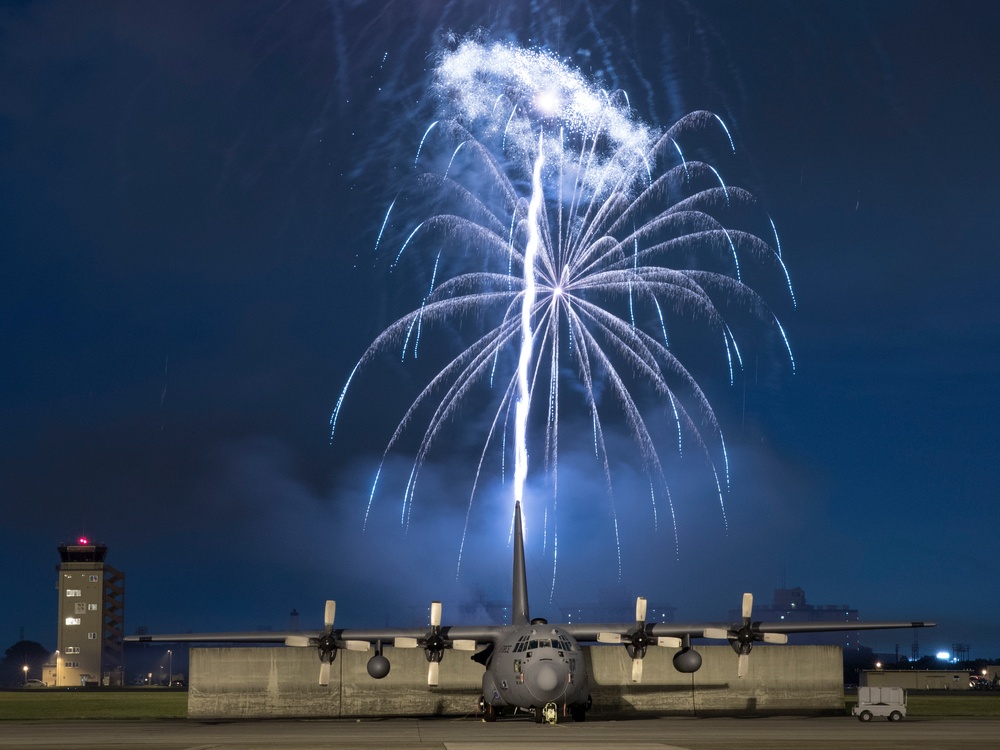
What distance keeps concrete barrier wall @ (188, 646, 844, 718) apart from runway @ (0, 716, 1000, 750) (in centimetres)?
453

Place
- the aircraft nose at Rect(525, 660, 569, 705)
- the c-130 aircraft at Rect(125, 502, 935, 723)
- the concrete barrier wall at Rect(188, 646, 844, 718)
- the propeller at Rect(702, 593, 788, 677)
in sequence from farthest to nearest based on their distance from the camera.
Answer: the concrete barrier wall at Rect(188, 646, 844, 718) < the propeller at Rect(702, 593, 788, 677) < the c-130 aircraft at Rect(125, 502, 935, 723) < the aircraft nose at Rect(525, 660, 569, 705)

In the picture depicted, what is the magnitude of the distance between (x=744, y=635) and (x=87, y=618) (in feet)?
466

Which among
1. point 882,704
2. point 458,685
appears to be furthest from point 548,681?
point 882,704

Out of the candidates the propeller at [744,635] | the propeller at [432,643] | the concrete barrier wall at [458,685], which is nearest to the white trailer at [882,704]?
the propeller at [744,635]

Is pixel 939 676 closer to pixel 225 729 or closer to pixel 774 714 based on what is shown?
pixel 774 714

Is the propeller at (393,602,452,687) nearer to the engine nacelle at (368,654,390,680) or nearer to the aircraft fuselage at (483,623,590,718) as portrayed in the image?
the engine nacelle at (368,654,390,680)

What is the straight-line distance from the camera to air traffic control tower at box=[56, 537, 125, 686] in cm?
16575

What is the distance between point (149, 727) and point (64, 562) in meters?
141

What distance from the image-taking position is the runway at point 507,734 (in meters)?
31.7

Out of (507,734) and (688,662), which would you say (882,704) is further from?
(507,734)

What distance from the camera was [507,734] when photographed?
3684 cm

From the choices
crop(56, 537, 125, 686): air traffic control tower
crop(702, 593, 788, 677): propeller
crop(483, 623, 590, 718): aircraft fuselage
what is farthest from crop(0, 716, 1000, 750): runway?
crop(56, 537, 125, 686): air traffic control tower

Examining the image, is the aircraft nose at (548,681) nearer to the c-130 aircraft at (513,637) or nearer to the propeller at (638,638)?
the c-130 aircraft at (513,637)

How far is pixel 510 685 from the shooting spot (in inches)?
1736
